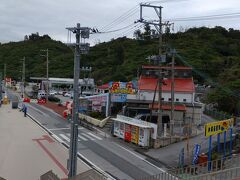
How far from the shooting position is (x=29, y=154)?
25.4m

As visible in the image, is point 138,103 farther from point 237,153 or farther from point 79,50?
point 79,50

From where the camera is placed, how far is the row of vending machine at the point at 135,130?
2786 cm

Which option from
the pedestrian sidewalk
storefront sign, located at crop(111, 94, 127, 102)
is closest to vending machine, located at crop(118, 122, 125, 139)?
the pedestrian sidewalk

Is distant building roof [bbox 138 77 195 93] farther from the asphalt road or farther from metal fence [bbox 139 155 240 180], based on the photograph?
metal fence [bbox 139 155 240 180]

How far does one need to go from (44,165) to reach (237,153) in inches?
520

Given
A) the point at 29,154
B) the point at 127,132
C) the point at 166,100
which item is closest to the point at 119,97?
the point at 166,100

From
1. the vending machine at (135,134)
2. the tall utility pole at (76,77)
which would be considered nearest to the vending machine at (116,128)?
the vending machine at (135,134)

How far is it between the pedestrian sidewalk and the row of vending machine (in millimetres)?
5909

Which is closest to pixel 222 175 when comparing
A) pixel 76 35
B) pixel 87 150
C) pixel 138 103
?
pixel 76 35

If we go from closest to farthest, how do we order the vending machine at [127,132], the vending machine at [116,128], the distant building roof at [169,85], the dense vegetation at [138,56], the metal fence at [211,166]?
the metal fence at [211,166] < the vending machine at [127,132] < the vending machine at [116,128] < the distant building roof at [169,85] < the dense vegetation at [138,56]

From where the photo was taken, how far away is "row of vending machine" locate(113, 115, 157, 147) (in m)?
27.9

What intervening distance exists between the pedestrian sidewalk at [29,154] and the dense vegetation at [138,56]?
2335 centimetres

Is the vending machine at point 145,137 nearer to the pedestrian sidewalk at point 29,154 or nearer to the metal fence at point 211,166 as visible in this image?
the pedestrian sidewalk at point 29,154

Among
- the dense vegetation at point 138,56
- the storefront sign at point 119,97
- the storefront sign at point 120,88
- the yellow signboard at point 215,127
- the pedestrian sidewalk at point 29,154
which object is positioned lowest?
the pedestrian sidewalk at point 29,154
